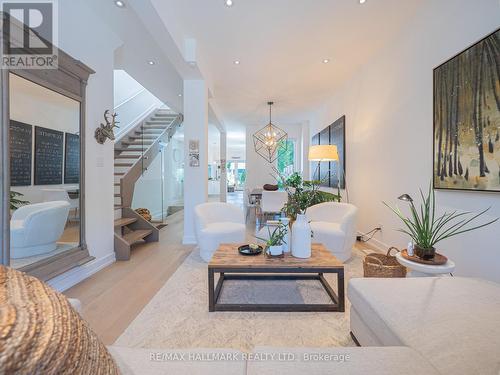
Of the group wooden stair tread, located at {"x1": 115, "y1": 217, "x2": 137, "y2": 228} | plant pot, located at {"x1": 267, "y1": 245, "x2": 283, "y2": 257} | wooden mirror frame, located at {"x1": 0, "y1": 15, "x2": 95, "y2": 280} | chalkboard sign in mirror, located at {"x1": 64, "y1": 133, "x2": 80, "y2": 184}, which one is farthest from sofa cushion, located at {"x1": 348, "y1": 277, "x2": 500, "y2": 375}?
wooden stair tread, located at {"x1": 115, "y1": 217, "x2": 137, "y2": 228}

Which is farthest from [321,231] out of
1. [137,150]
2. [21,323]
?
[137,150]

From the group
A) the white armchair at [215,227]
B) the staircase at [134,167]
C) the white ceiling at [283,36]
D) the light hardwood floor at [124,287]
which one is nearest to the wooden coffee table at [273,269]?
the light hardwood floor at [124,287]

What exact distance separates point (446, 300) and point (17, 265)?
2.99 metres

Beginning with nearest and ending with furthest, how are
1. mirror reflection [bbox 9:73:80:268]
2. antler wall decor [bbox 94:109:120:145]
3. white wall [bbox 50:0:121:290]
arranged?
1. mirror reflection [bbox 9:73:80:268]
2. white wall [bbox 50:0:121:290]
3. antler wall decor [bbox 94:109:120:145]

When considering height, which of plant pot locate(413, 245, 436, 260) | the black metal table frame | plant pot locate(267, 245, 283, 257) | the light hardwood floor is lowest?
the light hardwood floor

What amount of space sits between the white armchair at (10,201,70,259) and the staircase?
3.42 ft

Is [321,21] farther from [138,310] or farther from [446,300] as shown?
[138,310]

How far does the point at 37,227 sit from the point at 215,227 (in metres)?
1.82

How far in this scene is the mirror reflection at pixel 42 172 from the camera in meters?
1.90

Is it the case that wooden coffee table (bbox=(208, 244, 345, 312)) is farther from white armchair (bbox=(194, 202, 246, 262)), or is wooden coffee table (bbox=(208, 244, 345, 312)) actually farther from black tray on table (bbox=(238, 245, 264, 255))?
white armchair (bbox=(194, 202, 246, 262))

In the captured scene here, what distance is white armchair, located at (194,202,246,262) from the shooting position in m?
3.07

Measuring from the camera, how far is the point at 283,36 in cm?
335

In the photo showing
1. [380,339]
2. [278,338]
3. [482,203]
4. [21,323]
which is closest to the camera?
[21,323]

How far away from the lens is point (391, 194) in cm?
339
